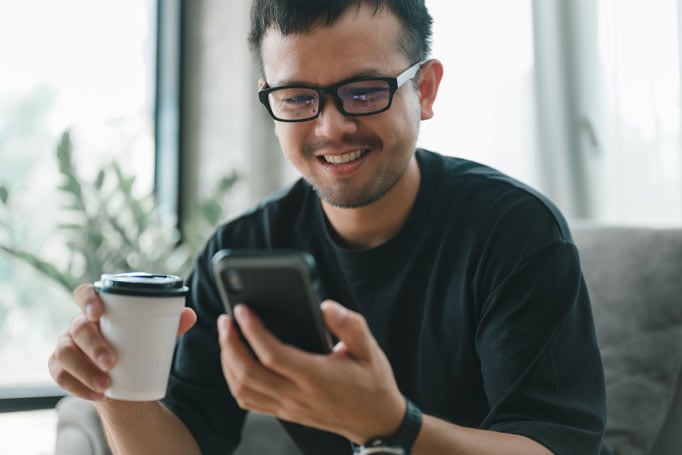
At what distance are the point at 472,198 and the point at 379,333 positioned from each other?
0.92 feet

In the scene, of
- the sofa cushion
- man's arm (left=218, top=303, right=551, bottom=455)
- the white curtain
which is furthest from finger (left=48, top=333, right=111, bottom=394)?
the white curtain

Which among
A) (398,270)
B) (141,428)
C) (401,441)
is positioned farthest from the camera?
(398,270)

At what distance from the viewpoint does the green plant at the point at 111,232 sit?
7.30 ft

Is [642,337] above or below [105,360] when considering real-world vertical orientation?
below

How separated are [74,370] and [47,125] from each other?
78.3 inches

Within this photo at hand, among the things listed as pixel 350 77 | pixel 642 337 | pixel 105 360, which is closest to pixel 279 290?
pixel 105 360

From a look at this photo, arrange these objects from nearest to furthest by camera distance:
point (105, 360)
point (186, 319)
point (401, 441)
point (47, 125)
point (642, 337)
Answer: point (401, 441), point (105, 360), point (186, 319), point (642, 337), point (47, 125)

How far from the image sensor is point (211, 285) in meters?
1.46

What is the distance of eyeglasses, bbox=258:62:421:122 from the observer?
1225mm

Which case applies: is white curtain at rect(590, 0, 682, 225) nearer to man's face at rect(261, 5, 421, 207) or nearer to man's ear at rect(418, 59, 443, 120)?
man's ear at rect(418, 59, 443, 120)

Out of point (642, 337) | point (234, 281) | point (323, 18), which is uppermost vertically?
point (323, 18)

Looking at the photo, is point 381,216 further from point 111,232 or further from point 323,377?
point 111,232

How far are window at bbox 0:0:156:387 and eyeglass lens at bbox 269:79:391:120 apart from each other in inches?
60.7

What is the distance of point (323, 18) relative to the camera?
125 cm
